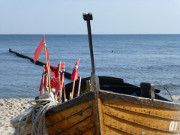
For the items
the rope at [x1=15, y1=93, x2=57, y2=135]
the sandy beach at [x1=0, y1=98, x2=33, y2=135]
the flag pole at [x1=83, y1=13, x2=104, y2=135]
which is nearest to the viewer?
the flag pole at [x1=83, y1=13, x2=104, y2=135]

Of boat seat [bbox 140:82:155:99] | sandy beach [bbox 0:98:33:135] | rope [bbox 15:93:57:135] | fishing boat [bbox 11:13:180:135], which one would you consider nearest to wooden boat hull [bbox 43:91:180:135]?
fishing boat [bbox 11:13:180:135]

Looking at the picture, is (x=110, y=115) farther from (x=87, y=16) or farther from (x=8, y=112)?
(x=8, y=112)

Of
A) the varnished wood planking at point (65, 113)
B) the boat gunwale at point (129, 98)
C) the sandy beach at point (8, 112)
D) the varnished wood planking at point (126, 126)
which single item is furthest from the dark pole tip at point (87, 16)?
the sandy beach at point (8, 112)

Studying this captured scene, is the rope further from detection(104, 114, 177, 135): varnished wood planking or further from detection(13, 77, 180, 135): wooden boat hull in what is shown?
detection(104, 114, 177, 135): varnished wood planking

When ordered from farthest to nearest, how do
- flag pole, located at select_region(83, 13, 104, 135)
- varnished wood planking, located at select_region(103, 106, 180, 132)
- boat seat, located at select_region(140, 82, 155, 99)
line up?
boat seat, located at select_region(140, 82, 155, 99), varnished wood planking, located at select_region(103, 106, 180, 132), flag pole, located at select_region(83, 13, 104, 135)

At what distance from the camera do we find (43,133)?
5672 millimetres

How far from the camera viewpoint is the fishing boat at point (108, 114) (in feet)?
17.1

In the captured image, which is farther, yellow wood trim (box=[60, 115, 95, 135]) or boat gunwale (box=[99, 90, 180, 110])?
yellow wood trim (box=[60, 115, 95, 135])

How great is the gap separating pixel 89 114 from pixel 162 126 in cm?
142

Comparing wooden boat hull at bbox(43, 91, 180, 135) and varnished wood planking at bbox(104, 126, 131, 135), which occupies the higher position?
wooden boat hull at bbox(43, 91, 180, 135)

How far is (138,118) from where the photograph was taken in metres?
5.47

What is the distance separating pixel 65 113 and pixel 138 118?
4.00ft

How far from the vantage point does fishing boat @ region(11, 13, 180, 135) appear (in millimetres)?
5223

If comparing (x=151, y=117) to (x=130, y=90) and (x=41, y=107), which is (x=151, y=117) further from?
(x=130, y=90)
